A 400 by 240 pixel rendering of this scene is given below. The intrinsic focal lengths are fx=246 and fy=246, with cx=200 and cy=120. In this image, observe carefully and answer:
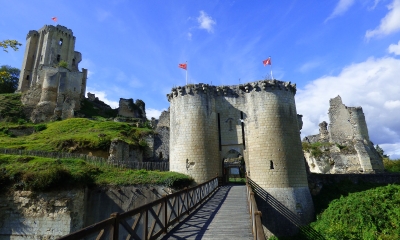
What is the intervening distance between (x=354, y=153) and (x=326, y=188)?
9.45 m

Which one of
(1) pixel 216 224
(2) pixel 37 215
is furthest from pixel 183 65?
(1) pixel 216 224

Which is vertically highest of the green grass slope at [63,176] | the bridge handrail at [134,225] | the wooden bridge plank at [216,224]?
the green grass slope at [63,176]

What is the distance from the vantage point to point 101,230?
405 cm

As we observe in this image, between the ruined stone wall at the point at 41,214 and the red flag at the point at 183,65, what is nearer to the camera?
the ruined stone wall at the point at 41,214

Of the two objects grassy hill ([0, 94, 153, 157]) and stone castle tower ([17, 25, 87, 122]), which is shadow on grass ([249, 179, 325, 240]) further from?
stone castle tower ([17, 25, 87, 122])

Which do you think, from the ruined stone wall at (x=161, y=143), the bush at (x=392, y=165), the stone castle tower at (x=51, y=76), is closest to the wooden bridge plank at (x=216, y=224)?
the ruined stone wall at (x=161, y=143)

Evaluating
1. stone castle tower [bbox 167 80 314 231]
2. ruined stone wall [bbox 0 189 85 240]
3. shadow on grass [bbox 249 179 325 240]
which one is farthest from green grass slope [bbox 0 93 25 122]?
shadow on grass [bbox 249 179 325 240]

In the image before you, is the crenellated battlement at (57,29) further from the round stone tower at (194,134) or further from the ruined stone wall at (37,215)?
the ruined stone wall at (37,215)

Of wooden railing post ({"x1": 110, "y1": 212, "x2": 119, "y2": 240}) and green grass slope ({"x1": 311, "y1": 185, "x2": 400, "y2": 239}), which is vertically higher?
wooden railing post ({"x1": 110, "y1": 212, "x2": 119, "y2": 240})

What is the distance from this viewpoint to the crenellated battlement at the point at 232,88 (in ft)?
71.2

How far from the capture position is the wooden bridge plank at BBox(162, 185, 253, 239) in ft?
22.5

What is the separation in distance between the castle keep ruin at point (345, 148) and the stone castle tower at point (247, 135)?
1170 centimetres

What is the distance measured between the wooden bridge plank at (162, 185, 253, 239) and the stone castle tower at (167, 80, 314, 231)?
29.8ft

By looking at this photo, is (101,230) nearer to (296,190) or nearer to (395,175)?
(296,190)
